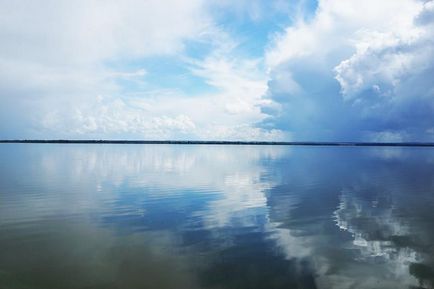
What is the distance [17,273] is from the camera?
1234 cm

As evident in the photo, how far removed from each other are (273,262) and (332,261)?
224 centimetres

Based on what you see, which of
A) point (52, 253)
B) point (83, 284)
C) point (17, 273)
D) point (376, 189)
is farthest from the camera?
point (376, 189)

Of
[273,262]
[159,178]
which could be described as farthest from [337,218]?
[159,178]

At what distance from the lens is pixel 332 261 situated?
546 inches

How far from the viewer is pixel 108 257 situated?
14039 millimetres

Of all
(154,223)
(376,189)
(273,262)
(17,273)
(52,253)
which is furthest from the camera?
(376,189)

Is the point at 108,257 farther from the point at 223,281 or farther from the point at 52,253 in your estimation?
the point at 223,281

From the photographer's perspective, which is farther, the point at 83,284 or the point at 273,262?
the point at 273,262

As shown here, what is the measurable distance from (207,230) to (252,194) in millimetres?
12426

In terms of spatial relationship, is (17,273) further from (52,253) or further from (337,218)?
(337,218)

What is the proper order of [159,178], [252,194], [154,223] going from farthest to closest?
1. [159,178]
2. [252,194]
3. [154,223]

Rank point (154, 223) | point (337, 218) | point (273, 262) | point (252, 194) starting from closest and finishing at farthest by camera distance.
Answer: point (273, 262)
point (154, 223)
point (337, 218)
point (252, 194)

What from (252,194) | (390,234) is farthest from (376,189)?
(390,234)

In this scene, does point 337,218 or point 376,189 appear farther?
point 376,189
